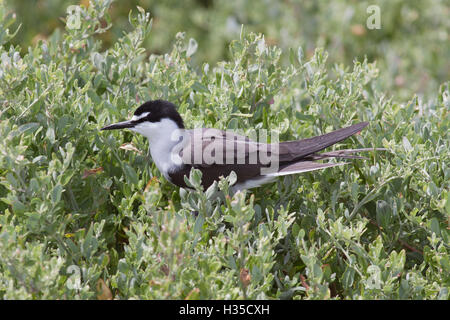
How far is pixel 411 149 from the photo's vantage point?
3256mm

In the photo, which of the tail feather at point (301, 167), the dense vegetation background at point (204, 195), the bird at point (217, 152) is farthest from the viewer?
the bird at point (217, 152)

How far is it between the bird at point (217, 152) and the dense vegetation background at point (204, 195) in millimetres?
112

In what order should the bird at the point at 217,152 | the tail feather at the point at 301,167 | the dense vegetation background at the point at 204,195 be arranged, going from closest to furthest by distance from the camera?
1. the dense vegetation background at the point at 204,195
2. the tail feather at the point at 301,167
3. the bird at the point at 217,152

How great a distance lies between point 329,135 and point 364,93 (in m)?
1.10

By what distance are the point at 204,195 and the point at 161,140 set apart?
664 mm

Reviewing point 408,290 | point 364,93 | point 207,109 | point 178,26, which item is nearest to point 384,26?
point 178,26

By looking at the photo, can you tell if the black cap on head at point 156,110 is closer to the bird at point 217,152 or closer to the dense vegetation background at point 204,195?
the bird at point 217,152

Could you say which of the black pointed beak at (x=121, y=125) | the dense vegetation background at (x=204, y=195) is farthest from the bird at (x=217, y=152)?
the dense vegetation background at (x=204, y=195)

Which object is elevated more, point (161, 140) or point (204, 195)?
point (161, 140)

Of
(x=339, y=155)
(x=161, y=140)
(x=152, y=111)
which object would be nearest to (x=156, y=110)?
(x=152, y=111)

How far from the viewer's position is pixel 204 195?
3090 millimetres

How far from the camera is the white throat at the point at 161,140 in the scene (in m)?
3.53

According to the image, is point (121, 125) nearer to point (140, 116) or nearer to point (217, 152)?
point (140, 116)

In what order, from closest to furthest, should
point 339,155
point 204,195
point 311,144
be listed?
point 204,195 < point 339,155 < point 311,144
